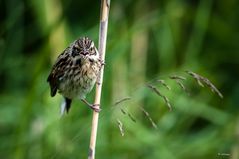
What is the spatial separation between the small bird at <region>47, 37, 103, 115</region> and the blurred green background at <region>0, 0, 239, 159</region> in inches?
7.3

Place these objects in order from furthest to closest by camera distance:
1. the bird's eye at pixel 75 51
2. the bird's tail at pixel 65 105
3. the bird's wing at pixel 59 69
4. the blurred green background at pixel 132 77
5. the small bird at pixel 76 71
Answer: the blurred green background at pixel 132 77, the bird's tail at pixel 65 105, the bird's wing at pixel 59 69, the bird's eye at pixel 75 51, the small bird at pixel 76 71

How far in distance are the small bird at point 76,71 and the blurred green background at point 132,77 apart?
0.19 meters

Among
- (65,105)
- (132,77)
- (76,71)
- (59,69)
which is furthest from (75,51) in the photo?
(132,77)

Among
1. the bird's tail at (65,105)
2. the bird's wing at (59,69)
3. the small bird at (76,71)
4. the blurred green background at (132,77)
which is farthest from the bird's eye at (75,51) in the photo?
the bird's tail at (65,105)

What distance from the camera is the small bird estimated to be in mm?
5285

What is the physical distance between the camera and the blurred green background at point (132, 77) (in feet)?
21.3

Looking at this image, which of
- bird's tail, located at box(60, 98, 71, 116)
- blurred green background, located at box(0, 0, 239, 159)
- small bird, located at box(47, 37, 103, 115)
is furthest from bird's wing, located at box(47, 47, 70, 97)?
bird's tail, located at box(60, 98, 71, 116)

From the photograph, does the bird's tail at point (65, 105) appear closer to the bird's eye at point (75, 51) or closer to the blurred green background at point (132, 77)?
the blurred green background at point (132, 77)

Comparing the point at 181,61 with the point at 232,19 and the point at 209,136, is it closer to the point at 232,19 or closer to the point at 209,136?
the point at 232,19

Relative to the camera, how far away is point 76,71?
5695 mm

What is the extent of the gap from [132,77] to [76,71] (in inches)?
78.4

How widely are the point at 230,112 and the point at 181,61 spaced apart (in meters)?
1.38

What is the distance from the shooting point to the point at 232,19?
834 cm

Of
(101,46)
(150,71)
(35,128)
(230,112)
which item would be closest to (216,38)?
(150,71)
